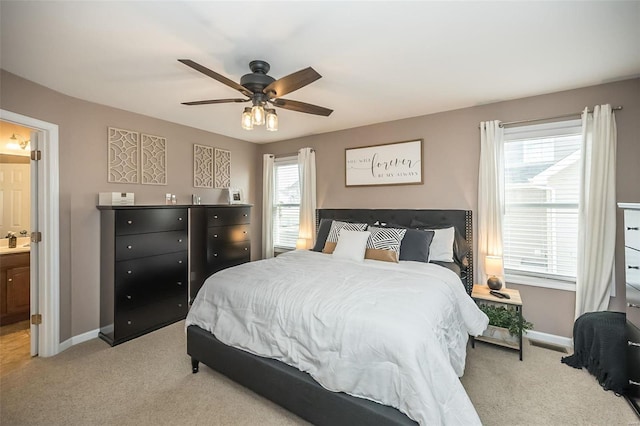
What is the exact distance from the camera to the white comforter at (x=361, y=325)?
4.41 ft

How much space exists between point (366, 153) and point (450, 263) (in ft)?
6.33

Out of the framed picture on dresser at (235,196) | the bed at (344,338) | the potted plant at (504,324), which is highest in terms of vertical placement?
the framed picture on dresser at (235,196)

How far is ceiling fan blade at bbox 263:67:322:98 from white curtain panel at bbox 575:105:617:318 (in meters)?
2.77

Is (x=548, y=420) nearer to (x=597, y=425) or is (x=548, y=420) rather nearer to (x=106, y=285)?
(x=597, y=425)

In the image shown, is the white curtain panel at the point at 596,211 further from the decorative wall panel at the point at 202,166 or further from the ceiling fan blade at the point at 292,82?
the decorative wall panel at the point at 202,166

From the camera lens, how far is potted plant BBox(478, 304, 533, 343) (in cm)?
266

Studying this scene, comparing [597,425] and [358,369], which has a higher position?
[358,369]

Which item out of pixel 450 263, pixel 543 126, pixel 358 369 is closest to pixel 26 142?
pixel 358 369

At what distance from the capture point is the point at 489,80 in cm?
257

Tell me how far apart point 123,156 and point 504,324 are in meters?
4.68

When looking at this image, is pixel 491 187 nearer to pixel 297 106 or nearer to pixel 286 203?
pixel 297 106

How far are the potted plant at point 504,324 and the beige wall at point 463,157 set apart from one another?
0.40 metres

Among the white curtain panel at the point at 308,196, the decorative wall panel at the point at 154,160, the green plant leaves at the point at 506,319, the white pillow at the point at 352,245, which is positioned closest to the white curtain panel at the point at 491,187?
the green plant leaves at the point at 506,319

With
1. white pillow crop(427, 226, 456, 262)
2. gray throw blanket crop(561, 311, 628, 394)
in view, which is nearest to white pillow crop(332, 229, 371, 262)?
white pillow crop(427, 226, 456, 262)
